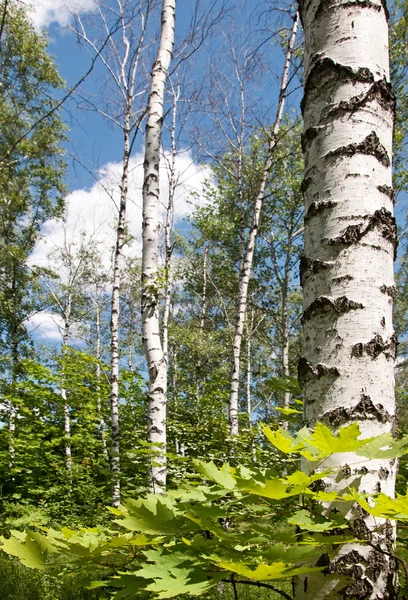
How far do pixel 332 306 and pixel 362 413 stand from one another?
23cm

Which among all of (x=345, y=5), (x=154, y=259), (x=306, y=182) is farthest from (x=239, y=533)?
(x=154, y=259)

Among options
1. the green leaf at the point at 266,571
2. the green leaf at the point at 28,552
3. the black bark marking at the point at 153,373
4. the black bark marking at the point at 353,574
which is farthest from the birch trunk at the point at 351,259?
the black bark marking at the point at 153,373

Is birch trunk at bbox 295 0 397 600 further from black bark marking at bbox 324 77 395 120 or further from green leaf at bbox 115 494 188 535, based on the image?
green leaf at bbox 115 494 188 535

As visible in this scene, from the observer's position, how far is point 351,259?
909 mm

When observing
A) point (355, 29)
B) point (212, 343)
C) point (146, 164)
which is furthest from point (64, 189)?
point (355, 29)

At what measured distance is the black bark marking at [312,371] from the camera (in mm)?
858

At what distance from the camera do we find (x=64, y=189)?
17.7 m

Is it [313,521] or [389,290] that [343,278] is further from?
[313,521]

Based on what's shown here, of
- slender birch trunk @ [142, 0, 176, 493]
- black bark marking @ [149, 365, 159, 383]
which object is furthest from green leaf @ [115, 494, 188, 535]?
black bark marking @ [149, 365, 159, 383]

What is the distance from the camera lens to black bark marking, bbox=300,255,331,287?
0.94 meters

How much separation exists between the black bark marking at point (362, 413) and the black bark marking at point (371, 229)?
34 centimetres

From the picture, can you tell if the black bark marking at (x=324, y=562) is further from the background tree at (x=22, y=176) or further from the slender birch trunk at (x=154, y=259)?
the background tree at (x=22, y=176)

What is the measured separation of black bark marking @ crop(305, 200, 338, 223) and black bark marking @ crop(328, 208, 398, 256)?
73mm

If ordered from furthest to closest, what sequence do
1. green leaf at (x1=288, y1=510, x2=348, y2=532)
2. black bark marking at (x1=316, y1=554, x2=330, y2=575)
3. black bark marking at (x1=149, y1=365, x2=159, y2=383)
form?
black bark marking at (x1=149, y1=365, x2=159, y2=383), black bark marking at (x1=316, y1=554, x2=330, y2=575), green leaf at (x1=288, y1=510, x2=348, y2=532)
